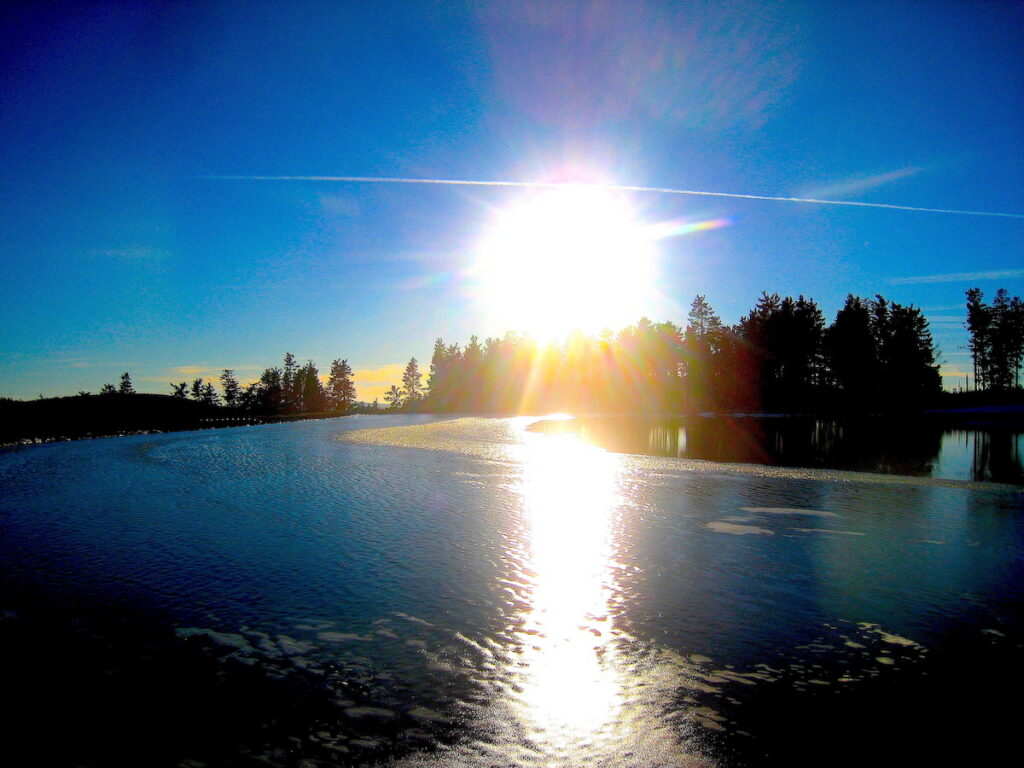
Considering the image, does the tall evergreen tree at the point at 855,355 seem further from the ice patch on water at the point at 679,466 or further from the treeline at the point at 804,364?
the ice patch on water at the point at 679,466

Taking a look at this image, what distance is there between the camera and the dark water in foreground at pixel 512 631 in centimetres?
759

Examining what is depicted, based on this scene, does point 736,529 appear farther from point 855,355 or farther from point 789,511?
point 855,355

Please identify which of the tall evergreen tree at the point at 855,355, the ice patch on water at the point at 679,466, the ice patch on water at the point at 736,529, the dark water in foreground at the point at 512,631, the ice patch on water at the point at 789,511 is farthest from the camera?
the tall evergreen tree at the point at 855,355

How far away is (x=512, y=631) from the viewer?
1137 centimetres

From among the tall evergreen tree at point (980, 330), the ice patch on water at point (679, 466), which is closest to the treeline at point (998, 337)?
the tall evergreen tree at point (980, 330)

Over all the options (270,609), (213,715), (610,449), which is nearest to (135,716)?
(213,715)

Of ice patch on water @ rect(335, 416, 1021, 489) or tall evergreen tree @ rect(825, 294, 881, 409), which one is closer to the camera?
ice patch on water @ rect(335, 416, 1021, 489)

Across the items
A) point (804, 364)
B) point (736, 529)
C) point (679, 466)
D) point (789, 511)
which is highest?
point (804, 364)

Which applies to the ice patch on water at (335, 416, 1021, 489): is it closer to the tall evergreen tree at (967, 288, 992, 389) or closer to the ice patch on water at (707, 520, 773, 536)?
the ice patch on water at (707, 520, 773, 536)

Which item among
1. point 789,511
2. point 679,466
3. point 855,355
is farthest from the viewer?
point 855,355

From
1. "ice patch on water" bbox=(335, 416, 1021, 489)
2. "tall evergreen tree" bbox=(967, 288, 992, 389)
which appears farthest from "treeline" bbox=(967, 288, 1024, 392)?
"ice patch on water" bbox=(335, 416, 1021, 489)

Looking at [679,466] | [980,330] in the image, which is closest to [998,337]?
[980,330]

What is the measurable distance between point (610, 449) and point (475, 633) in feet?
126

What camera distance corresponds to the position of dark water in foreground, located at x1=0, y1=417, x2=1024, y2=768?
7.59 meters
